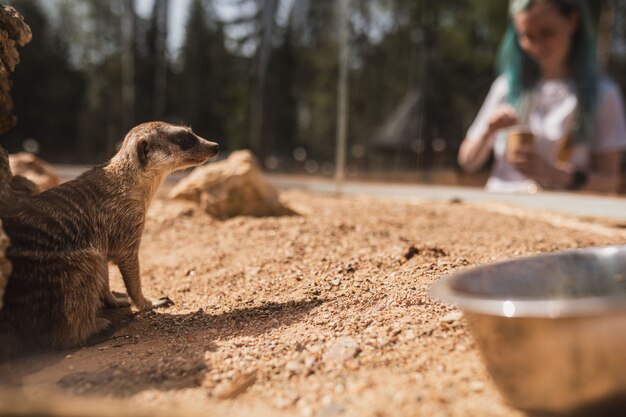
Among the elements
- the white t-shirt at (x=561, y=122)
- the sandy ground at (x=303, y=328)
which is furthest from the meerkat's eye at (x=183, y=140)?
the white t-shirt at (x=561, y=122)

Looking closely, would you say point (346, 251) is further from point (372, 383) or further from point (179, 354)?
point (372, 383)

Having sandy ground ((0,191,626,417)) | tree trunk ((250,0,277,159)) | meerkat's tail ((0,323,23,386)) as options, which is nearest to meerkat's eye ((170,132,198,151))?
sandy ground ((0,191,626,417))

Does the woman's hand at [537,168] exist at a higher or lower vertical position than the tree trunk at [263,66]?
lower

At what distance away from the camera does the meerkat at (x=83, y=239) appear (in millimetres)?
1878

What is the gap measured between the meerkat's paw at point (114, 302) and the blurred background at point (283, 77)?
19.7 feet

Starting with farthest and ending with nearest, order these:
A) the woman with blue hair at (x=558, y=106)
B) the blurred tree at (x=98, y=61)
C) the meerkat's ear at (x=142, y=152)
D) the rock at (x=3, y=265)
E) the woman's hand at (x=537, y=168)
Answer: the blurred tree at (x=98, y=61)
the woman with blue hair at (x=558, y=106)
the woman's hand at (x=537, y=168)
the meerkat's ear at (x=142, y=152)
the rock at (x=3, y=265)

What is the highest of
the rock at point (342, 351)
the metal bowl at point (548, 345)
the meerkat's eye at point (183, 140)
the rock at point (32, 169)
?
the meerkat's eye at point (183, 140)

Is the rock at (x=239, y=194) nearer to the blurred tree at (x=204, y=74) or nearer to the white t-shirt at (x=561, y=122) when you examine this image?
the white t-shirt at (x=561, y=122)

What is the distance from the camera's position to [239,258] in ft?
10.1

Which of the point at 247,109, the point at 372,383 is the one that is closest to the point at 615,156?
the point at 372,383

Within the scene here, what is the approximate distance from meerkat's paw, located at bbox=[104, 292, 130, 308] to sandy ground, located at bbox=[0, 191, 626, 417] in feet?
0.44

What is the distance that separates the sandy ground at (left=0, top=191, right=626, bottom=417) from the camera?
4.59 feet

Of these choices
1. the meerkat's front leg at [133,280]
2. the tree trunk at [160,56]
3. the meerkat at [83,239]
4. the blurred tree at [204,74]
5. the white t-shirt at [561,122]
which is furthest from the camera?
the blurred tree at [204,74]

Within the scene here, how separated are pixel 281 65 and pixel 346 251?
13.4m
